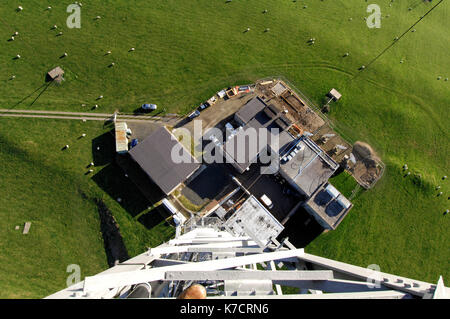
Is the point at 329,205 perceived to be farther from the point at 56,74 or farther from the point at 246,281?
the point at 56,74

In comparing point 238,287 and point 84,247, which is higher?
point 84,247

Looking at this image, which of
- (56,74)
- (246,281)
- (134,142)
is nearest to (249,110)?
(134,142)

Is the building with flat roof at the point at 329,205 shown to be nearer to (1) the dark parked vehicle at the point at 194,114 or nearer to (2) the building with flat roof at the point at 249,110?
(2) the building with flat roof at the point at 249,110

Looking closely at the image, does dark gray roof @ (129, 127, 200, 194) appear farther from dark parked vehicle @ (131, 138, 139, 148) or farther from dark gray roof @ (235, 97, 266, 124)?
dark gray roof @ (235, 97, 266, 124)

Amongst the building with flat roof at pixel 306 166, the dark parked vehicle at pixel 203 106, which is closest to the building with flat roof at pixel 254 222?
the building with flat roof at pixel 306 166

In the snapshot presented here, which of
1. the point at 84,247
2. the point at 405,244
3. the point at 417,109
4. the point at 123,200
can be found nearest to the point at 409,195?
the point at 405,244
